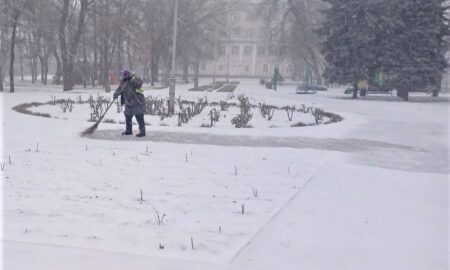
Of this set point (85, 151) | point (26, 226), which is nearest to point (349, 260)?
point (26, 226)

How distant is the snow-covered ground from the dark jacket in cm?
81

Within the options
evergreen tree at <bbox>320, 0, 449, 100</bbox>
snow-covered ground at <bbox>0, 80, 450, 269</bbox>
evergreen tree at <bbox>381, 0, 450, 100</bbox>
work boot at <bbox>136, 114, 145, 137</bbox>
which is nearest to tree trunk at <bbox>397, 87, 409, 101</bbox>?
evergreen tree at <bbox>320, 0, 449, 100</bbox>

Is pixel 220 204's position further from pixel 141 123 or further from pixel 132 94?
pixel 132 94

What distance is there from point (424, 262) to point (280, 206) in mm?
1919

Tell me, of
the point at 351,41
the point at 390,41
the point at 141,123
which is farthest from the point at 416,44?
the point at 141,123

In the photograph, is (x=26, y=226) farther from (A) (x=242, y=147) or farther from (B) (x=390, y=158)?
(B) (x=390, y=158)

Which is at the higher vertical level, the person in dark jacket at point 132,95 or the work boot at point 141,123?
the person in dark jacket at point 132,95

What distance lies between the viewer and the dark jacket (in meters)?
11.1

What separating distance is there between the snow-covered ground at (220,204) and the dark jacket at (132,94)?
0.81 metres

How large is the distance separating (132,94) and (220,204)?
6.03 m

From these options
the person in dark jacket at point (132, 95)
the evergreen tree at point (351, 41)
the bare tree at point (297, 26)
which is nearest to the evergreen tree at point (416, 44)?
the evergreen tree at point (351, 41)

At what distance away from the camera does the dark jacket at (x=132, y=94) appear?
36.6 ft

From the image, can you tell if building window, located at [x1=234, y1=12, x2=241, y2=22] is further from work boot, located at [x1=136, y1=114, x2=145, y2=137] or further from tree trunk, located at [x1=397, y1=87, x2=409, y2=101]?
work boot, located at [x1=136, y1=114, x2=145, y2=137]

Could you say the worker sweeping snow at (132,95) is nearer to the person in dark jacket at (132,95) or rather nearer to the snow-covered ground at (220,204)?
the person in dark jacket at (132,95)
